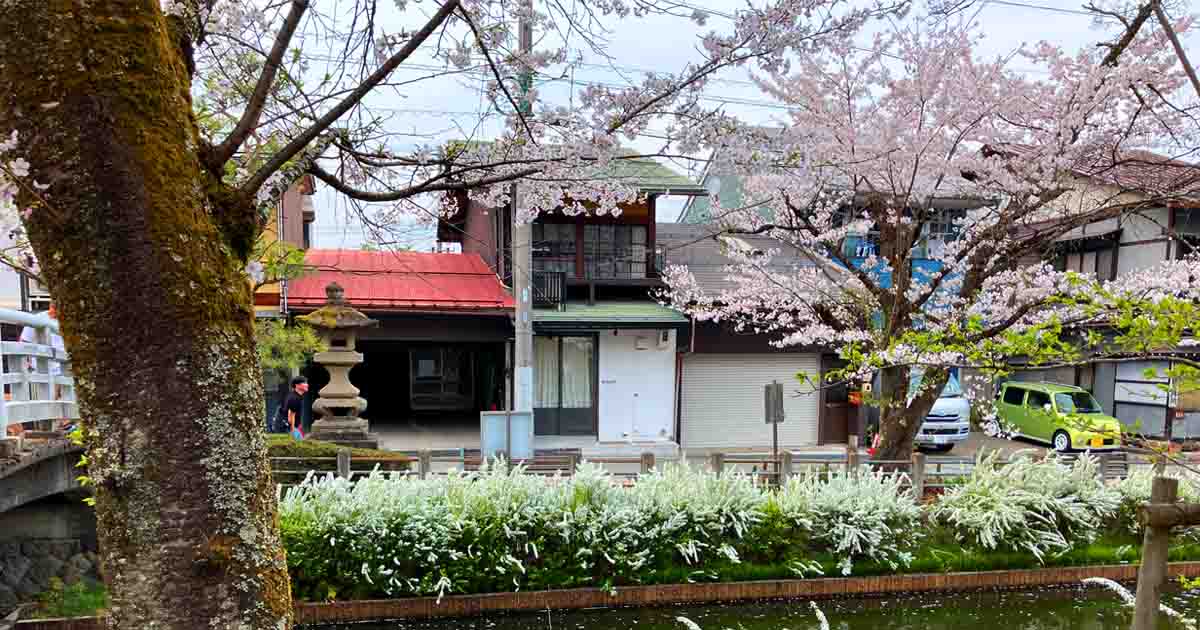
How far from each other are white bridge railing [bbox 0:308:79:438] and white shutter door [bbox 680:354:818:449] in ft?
34.9

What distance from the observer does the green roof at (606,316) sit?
1274 centimetres

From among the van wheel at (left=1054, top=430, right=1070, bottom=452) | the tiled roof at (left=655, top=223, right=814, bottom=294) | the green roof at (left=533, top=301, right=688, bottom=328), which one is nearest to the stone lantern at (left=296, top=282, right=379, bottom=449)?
the green roof at (left=533, top=301, right=688, bottom=328)

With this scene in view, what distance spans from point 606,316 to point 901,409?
5.96 meters

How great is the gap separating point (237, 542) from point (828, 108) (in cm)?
778

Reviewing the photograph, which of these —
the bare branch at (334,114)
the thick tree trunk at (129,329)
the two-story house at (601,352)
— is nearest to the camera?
the thick tree trunk at (129,329)

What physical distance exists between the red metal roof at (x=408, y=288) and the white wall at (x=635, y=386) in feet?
7.72

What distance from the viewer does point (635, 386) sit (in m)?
13.6

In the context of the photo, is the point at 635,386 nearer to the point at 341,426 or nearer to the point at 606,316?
the point at 606,316

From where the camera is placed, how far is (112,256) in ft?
3.84

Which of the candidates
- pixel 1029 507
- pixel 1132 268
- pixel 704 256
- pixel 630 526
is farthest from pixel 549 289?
pixel 1132 268

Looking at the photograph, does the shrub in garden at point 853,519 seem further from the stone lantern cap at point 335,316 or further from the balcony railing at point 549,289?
the balcony railing at point 549,289

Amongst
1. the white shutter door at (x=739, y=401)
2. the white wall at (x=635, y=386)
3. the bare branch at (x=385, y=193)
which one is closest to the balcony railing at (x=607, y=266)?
the white wall at (x=635, y=386)

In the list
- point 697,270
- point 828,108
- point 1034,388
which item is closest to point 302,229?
point 697,270

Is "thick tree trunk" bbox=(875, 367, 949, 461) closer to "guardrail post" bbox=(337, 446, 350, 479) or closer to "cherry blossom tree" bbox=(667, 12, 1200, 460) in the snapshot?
"cherry blossom tree" bbox=(667, 12, 1200, 460)
